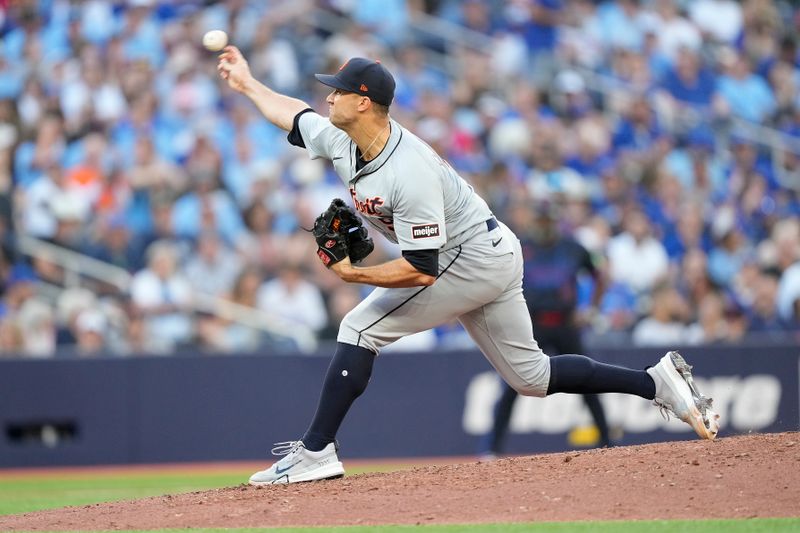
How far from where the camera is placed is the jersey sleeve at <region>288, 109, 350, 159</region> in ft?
21.5

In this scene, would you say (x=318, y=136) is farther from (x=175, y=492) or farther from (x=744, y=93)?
(x=744, y=93)

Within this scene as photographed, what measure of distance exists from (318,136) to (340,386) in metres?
1.28

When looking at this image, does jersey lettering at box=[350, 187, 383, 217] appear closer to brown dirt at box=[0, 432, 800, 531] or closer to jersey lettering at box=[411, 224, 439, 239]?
jersey lettering at box=[411, 224, 439, 239]

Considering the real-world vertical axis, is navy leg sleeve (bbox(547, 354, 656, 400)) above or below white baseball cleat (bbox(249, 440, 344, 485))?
above

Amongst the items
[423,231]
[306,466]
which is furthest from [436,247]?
[306,466]

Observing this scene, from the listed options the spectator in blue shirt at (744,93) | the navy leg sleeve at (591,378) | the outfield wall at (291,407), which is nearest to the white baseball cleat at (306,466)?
the navy leg sleeve at (591,378)

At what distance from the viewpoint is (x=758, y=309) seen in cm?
1362

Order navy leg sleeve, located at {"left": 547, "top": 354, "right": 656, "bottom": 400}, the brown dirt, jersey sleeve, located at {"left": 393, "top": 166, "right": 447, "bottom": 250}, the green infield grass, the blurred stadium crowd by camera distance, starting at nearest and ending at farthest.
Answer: the green infield grass, the brown dirt, jersey sleeve, located at {"left": 393, "top": 166, "right": 447, "bottom": 250}, navy leg sleeve, located at {"left": 547, "top": 354, "right": 656, "bottom": 400}, the blurred stadium crowd

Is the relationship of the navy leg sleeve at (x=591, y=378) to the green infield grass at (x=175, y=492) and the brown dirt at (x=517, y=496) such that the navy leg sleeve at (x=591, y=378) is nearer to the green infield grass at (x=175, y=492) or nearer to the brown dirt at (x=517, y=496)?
the brown dirt at (x=517, y=496)

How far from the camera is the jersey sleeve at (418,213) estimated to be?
6148 mm

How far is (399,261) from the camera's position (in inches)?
246

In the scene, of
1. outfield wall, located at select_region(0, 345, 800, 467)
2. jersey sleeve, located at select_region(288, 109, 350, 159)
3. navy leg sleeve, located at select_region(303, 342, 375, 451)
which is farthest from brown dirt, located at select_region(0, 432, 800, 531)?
outfield wall, located at select_region(0, 345, 800, 467)

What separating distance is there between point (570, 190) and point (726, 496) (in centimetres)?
863

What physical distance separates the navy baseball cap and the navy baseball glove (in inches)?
22.7
